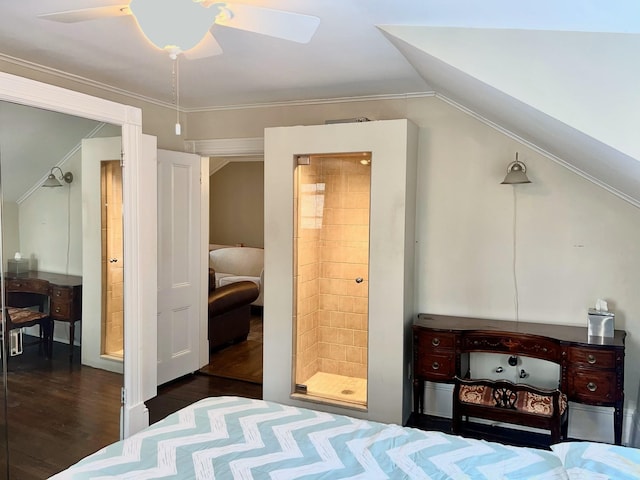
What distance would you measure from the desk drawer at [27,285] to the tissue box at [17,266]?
0.15 ft

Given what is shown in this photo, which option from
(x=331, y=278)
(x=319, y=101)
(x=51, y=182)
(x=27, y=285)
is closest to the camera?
(x=27, y=285)

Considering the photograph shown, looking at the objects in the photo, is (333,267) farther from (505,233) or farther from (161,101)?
(161,101)

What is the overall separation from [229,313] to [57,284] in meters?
2.63

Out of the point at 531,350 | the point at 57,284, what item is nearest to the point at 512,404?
the point at 531,350

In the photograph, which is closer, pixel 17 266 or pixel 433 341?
pixel 17 266

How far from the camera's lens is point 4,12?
2369 millimetres

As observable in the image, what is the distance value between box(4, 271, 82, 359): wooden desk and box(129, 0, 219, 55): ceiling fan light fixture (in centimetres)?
167

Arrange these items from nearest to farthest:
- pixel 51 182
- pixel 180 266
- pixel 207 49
Answer: pixel 207 49, pixel 51 182, pixel 180 266

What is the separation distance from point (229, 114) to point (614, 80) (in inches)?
131

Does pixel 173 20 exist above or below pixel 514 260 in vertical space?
above

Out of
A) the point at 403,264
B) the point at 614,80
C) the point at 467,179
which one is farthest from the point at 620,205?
the point at 614,80

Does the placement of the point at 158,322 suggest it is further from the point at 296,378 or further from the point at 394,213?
the point at 394,213

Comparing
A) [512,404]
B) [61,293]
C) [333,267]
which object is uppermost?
[333,267]

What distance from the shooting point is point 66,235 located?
3.01 meters
